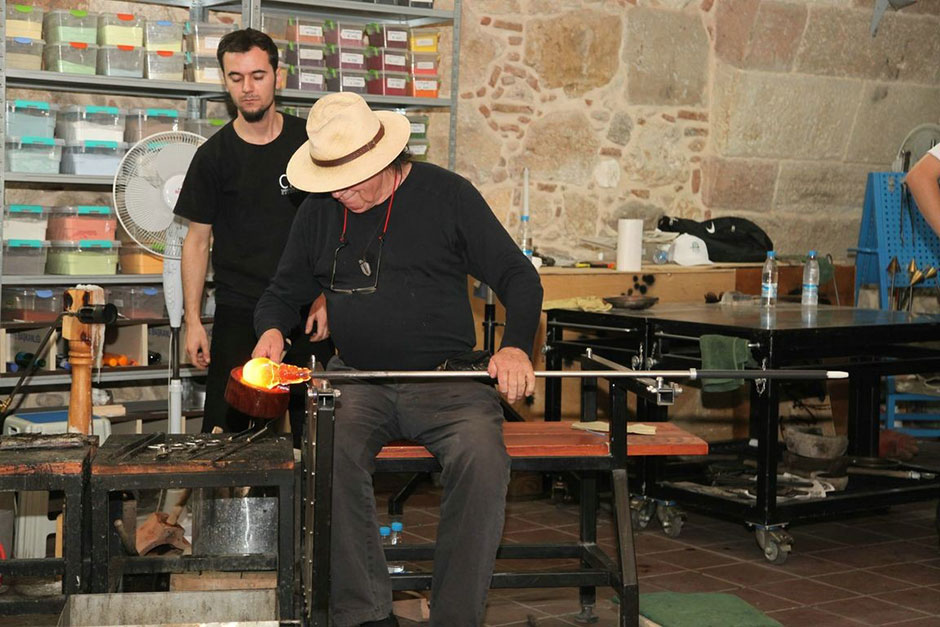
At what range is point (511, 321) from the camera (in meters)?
3.62

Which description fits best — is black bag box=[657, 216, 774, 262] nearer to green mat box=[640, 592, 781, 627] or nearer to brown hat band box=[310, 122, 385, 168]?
green mat box=[640, 592, 781, 627]

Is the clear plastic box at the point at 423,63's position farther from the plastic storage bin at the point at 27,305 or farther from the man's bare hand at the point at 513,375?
the man's bare hand at the point at 513,375

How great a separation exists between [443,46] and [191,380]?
91.5 inches

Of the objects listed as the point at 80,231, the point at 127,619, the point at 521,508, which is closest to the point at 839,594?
the point at 521,508

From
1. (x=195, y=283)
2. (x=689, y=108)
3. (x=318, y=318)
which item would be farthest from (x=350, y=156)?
(x=689, y=108)

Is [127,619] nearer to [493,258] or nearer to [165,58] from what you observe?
[493,258]

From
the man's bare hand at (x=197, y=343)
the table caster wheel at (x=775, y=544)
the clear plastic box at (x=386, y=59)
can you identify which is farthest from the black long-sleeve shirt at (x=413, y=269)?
the clear plastic box at (x=386, y=59)

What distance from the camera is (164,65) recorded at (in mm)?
5492

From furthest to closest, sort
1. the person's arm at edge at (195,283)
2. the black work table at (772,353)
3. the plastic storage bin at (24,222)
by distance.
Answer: the plastic storage bin at (24,222), the black work table at (772,353), the person's arm at edge at (195,283)

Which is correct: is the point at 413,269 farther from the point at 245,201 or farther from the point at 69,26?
the point at 69,26

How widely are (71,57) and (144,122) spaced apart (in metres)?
0.41

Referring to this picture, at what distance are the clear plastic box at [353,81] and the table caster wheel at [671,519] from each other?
2.46 m

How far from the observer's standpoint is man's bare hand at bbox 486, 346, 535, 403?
333 centimetres

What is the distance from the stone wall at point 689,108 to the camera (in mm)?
6961
